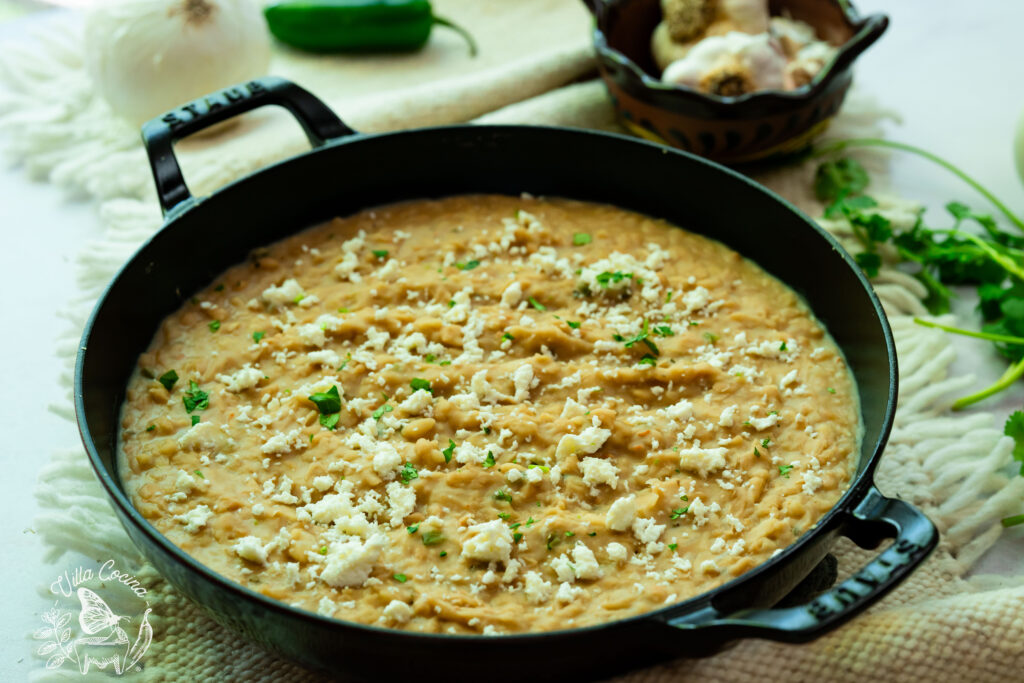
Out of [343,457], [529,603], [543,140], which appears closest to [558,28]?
[543,140]

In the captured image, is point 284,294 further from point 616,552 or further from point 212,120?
point 616,552

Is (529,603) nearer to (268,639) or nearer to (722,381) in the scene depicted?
(268,639)

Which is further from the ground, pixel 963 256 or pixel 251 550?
pixel 251 550

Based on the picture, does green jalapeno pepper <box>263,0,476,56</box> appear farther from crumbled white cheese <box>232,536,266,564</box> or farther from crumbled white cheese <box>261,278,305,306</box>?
crumbled white cheese <box>232,536,266,564</box>

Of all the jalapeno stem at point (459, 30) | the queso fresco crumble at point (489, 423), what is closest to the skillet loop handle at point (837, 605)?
the queso fresco crumble at point (489, 423)

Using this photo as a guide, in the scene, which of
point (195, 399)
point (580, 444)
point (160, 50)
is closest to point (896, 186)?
point (580, 444)

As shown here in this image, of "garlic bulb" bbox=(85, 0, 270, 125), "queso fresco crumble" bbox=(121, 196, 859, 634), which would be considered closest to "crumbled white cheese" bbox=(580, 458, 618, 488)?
"queso fresco crumble" bbox=(121, 196, 859, 634)

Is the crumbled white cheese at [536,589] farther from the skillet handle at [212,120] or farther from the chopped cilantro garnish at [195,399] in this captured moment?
the skillet handle at [212,120]
